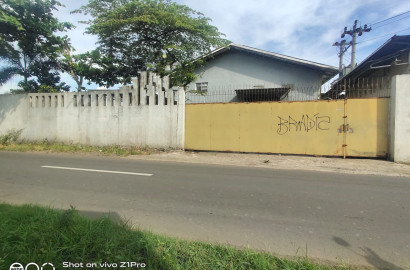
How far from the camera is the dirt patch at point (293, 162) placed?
777 cm

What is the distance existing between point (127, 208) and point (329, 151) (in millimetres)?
8237

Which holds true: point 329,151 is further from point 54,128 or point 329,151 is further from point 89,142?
point 54,128

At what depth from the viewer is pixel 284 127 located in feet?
33.2

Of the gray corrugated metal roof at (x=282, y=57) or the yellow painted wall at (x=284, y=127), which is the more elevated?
the gray corrugated metal roof at (x=282, y=57)

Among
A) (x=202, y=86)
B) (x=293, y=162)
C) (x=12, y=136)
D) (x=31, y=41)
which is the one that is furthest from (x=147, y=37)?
(x=293, y=162)

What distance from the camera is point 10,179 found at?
6035mm

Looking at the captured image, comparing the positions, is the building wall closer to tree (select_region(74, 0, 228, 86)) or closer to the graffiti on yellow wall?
tree (select_region(74, 0, 228, 86))

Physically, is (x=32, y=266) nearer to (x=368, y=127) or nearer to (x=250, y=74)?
(x=368, y=127)

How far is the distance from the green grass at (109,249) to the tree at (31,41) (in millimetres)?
12451

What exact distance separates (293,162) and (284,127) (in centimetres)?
173

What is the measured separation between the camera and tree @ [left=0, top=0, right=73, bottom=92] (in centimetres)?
1191

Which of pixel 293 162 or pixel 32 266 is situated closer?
pixel 32 266

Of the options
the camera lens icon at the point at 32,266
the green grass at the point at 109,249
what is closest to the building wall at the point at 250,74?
the green grass at the point at 109,249

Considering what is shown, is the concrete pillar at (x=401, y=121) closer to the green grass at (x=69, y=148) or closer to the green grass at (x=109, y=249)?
the green grass at (x=109, y=249)
